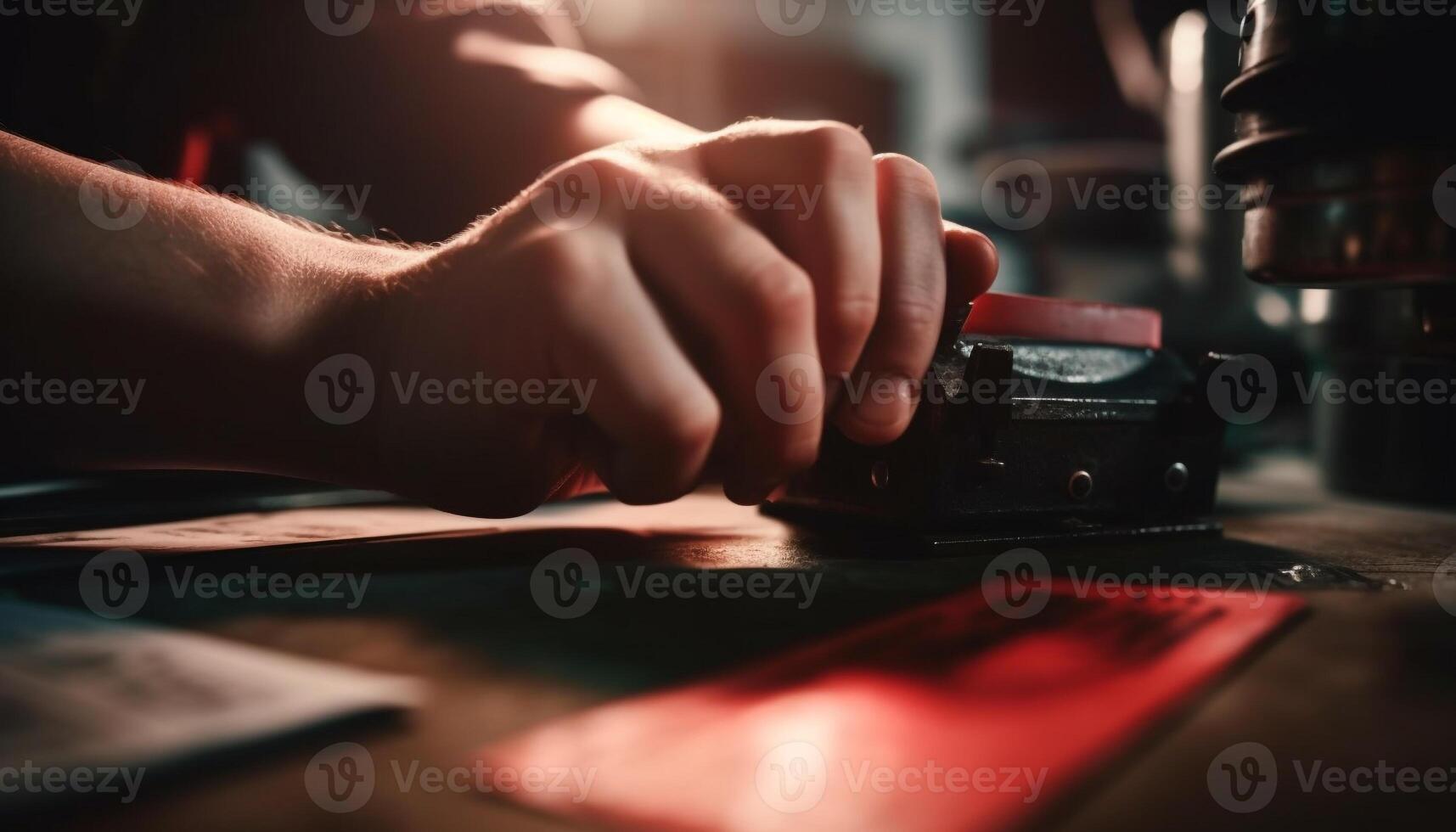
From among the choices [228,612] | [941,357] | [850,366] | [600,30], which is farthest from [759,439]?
[600,30]

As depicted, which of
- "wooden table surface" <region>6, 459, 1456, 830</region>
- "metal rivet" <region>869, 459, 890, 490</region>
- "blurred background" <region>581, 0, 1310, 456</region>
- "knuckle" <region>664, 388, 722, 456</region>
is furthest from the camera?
"blurred background" <region>581, 0, 1310, 456</region>

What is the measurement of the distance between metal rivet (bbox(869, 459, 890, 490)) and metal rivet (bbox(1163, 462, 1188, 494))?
0.23 m

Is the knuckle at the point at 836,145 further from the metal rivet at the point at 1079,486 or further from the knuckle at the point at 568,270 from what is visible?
the metal rivet at the point at 1079,486

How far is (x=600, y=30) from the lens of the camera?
397 centimetres

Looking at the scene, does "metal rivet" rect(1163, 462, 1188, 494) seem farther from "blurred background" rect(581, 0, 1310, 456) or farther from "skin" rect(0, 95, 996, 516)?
"blurred background" rect(581, 0, 1310, 456)

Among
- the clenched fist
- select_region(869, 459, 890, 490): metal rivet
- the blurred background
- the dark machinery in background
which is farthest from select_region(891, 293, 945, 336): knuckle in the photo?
the blurred background

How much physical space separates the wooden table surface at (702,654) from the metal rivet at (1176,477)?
5cm

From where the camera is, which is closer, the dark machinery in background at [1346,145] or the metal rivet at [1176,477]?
the dark machinery in background at [1346,145]

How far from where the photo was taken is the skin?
506 mm

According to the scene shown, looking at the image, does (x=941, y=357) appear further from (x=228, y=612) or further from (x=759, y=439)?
(x=228, y=612)

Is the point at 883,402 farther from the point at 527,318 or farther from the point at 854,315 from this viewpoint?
the point at 527,318

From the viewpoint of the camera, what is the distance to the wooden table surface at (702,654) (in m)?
0.25

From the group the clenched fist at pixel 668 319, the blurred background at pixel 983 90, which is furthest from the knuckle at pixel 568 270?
the blurred background at pixel 983 90

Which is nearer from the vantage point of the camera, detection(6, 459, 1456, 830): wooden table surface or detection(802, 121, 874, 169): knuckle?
detection(6, 459, 1456, 830): wooden table surface
